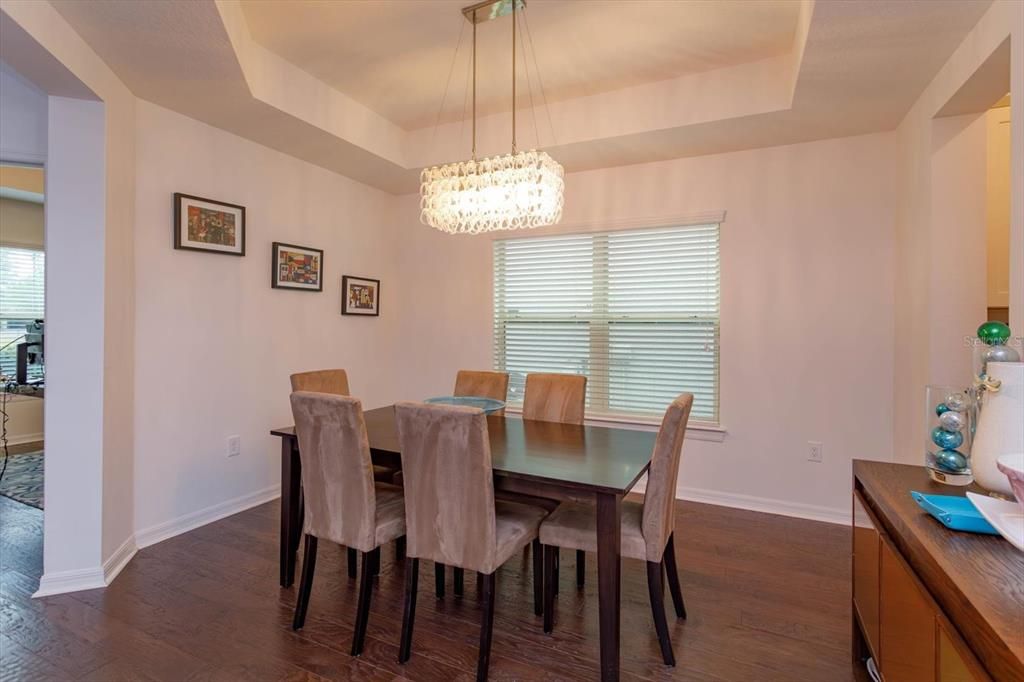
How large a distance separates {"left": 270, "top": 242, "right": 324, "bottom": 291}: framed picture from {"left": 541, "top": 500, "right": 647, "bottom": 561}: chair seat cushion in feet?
8.72

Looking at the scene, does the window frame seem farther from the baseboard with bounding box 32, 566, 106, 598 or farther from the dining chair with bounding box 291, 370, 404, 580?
Result: the baseboard with bounding box 32, 566, 106, 598

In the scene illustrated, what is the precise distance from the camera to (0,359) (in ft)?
17.0

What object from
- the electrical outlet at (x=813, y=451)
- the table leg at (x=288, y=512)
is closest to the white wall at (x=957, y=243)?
the electrical outlet at (x=813, y=451)

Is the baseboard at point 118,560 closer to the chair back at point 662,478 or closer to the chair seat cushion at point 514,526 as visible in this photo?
the chair seat cushion at point 514,526

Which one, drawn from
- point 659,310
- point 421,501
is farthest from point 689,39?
point 421,501

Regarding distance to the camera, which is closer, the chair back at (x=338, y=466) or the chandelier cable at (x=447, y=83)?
the chair back at (x=338, y=466)

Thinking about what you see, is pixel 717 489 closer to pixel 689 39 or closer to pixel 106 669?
pixel 689 39

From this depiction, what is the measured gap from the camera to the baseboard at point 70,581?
228cm

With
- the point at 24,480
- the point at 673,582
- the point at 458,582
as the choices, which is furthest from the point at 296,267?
the point at 673,582

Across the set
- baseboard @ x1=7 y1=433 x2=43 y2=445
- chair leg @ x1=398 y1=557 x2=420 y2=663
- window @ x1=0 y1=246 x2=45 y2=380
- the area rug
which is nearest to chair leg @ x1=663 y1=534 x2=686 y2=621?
chair leg @ x1=398 y1=557 x2=420 y2=663

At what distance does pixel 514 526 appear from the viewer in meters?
1.96

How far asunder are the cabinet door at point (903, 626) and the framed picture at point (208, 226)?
362 cm

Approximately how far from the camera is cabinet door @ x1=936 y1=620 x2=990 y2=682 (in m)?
0.85

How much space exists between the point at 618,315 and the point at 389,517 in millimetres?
2381
